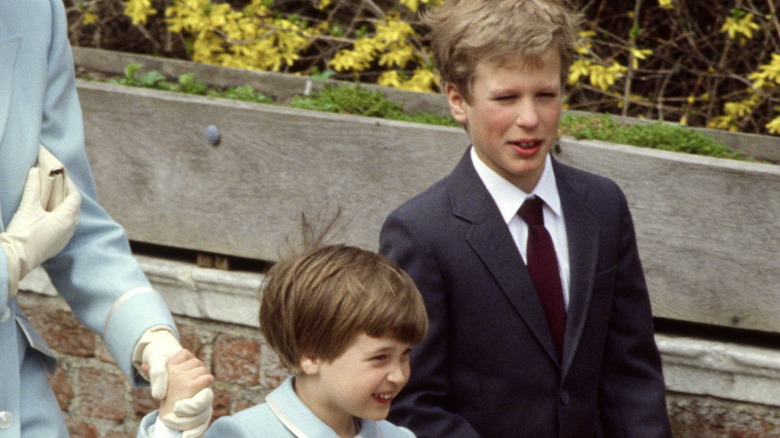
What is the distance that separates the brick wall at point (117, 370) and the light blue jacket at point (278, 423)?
1.69 metres

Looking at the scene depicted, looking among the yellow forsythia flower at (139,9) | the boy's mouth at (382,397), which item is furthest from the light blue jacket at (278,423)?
the yellow forsythia flower at (139,9)

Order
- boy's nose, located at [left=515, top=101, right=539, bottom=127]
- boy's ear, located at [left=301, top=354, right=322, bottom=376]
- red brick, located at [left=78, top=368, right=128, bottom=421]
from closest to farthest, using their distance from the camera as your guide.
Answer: boy's ear, located at [left=301, top=354, right=322, bottom=376]
boy's nose, located at [left=515, top=101, right=539, bottom=127]
red brick, located at [left=78, top=368, right=128, bottom=421]

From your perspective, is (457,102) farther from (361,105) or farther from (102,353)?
(102,353)

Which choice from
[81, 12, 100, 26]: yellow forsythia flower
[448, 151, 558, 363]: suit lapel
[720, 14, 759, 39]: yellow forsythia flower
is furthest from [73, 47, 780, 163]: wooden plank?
[448, 151, 558, 363]: suit lapel

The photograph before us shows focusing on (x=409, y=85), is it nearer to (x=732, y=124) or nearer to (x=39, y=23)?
(x=732, y=124)

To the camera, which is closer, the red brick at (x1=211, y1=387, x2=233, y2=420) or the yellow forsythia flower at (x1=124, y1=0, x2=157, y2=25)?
the red brick at (x1=211, y1=387, x2=233, y2=420)

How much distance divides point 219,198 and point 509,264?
5.53 feet

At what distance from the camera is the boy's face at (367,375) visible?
2.21 m

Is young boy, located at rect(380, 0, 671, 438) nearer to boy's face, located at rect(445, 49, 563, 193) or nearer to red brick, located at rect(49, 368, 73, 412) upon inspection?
boy's face, located at rect(445, 49, 563, 193)

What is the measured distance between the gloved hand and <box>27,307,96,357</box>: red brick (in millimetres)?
2116

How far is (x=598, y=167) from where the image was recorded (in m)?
3.52

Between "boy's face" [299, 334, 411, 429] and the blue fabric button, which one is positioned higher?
the blue fabric button

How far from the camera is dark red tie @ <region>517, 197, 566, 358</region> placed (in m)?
2.65

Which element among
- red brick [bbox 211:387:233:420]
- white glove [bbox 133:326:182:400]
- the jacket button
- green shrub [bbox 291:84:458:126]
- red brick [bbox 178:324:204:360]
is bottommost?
red brick [bbox 211:387:233:420]
